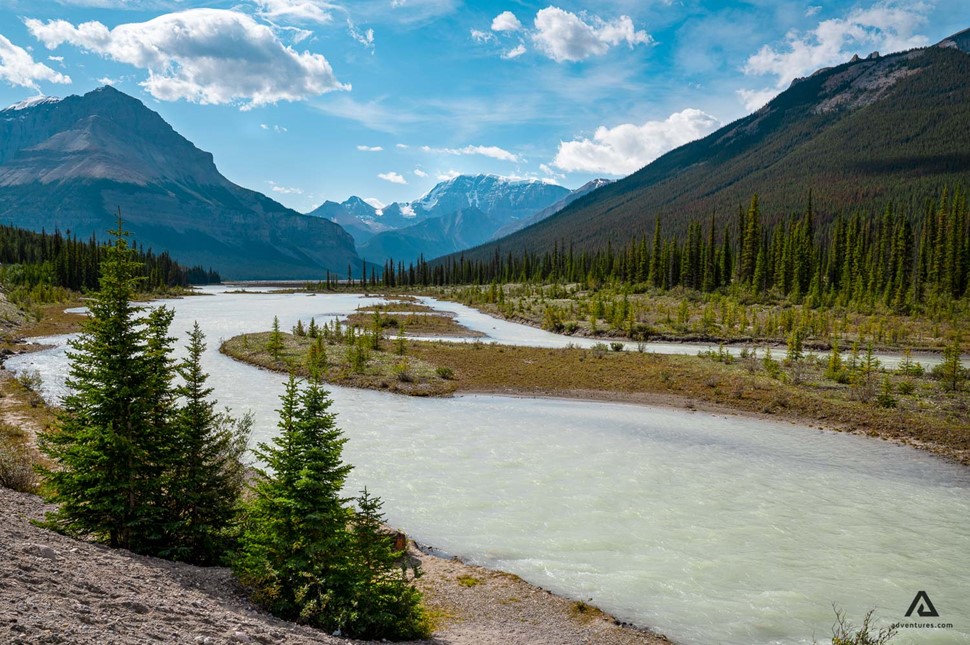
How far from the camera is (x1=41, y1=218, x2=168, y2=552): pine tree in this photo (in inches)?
345

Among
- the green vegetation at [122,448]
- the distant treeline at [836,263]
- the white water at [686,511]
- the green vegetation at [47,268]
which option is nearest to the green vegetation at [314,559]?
the green vegetation at [122,448]

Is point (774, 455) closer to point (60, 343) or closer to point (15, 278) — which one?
point (60, 343)

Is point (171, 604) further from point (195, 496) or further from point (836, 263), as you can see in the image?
point (836, 263)

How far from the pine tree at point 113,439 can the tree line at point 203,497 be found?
0.07 ft

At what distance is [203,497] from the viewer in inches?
380

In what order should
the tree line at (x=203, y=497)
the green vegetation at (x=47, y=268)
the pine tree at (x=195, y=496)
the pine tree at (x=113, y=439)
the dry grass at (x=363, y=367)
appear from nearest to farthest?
the tree line at (x=203, y=497) → the pine tree at (x=113, y=439) → the pine tree at (x=195, y=496) → the dry grass at (x=363, y=367) → the green vegetation at (x=47, y=268)

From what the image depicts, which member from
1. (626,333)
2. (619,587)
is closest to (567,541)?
(619,587)

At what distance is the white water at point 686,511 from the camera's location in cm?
1062

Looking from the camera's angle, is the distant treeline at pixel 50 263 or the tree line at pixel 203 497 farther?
the distant treeline at pixel 50 263

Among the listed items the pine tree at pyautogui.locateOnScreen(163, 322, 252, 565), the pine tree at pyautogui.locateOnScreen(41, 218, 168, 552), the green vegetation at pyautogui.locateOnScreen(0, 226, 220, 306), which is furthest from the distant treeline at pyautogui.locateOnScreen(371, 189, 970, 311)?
the green vegetation at pyautogui.locateOnScreen(0, 226, 220, 306)

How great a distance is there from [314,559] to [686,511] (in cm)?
1070

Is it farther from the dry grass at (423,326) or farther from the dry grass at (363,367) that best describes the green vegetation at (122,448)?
the dry grass at (423,326)

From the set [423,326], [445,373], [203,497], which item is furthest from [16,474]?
[423,326]

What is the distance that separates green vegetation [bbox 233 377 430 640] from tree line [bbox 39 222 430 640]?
0.02 m
